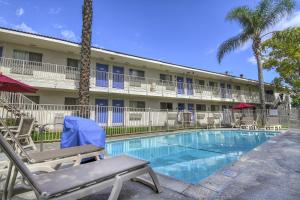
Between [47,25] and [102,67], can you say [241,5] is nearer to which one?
[102,67]

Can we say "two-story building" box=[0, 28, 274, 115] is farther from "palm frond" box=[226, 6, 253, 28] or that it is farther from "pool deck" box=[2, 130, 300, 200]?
"pool deck" box=[2, 130, 300, 200]

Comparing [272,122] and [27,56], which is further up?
[27,56]

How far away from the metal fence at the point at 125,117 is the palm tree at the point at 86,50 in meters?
0.99

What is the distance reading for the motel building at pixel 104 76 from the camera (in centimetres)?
1343

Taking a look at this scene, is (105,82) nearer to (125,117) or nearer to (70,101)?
(70,101)

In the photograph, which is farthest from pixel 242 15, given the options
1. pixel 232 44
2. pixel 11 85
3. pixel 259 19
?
pixel 11 85

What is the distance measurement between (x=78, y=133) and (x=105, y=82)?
39.9 feet

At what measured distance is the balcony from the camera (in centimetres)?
1303

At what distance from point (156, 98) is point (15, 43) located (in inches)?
525

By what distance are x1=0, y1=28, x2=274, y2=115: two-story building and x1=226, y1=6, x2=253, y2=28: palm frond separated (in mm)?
6444

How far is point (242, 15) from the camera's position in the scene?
19297 millimetres

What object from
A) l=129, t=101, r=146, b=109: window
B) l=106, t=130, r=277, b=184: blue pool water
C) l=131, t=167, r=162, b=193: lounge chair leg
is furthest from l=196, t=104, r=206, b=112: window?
l=131, t=167, r=162, b=193: lounge chair leg

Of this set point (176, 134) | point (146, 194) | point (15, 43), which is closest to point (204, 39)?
point (176, 134)

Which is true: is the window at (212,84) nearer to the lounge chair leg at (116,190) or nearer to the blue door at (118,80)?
the blue door at (118,80)
